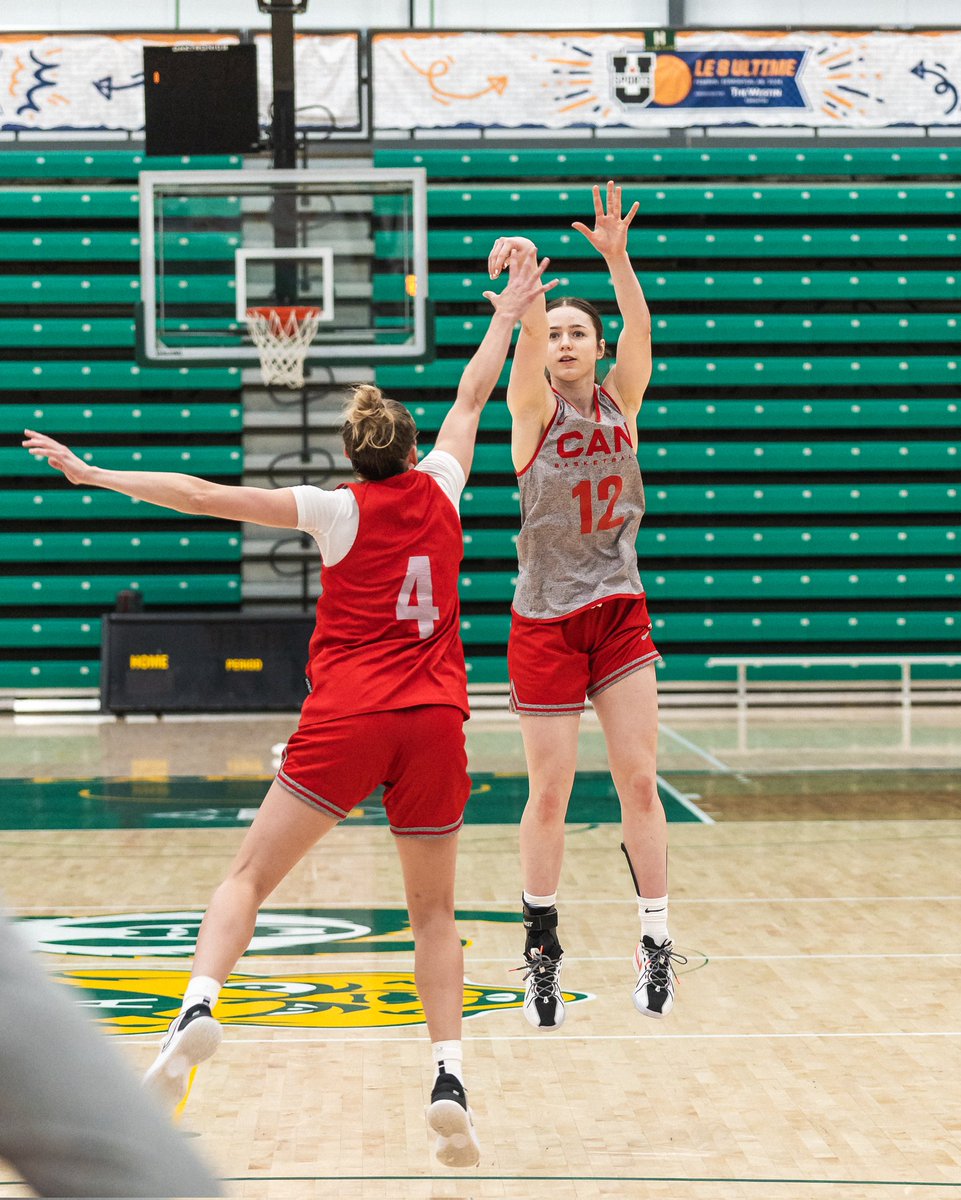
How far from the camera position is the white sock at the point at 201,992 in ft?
9.83

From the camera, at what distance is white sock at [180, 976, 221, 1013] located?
9.83 feet

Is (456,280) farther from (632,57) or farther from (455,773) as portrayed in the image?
(455,773)

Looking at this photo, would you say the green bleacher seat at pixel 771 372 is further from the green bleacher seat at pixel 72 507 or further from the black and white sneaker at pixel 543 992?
the black and white sneaker at pixel 543 992

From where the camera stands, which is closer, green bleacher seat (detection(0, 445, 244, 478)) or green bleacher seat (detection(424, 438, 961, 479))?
green bleacher seat (detection(0, 445, 244, 478))

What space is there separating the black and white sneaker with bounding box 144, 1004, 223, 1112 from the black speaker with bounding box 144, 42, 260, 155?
8111 millimetres

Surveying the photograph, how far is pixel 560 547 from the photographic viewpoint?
392 cm

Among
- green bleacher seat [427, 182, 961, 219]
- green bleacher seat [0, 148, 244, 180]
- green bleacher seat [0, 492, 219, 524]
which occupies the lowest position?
green bleacher seat [0, 492, 219, 524]

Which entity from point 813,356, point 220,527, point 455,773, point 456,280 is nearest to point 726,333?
point 813,356

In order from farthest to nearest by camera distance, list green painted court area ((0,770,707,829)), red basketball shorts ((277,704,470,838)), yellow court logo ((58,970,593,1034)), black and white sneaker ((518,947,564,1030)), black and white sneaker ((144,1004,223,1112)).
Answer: green painted court area ((0,770,707,829)), yellow court logo ((58,970,593,1034)), black and white sneaker ((518,947,564,1030)), red basketball shorts ((277,704,470,838)), black and white sneaker ((144,1004,223,1112))

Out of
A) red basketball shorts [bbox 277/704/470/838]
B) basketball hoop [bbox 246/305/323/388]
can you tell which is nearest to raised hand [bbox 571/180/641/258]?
red basketball shorts [bbox 277/704/470/838]

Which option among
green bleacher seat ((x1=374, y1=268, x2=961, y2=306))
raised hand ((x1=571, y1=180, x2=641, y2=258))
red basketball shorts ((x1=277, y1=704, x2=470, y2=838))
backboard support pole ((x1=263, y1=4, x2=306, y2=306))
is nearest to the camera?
red basketball shorts ((x1=277, y1=704, x2=470, y2=838))

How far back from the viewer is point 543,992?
152 inches

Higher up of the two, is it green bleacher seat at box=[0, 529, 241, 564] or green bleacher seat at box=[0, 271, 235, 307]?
green bleacher seat at box=[0, 271, 235, 307]

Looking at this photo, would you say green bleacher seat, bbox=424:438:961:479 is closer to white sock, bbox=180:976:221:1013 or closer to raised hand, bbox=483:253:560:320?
raised hand, bbox=483:253:560:320
